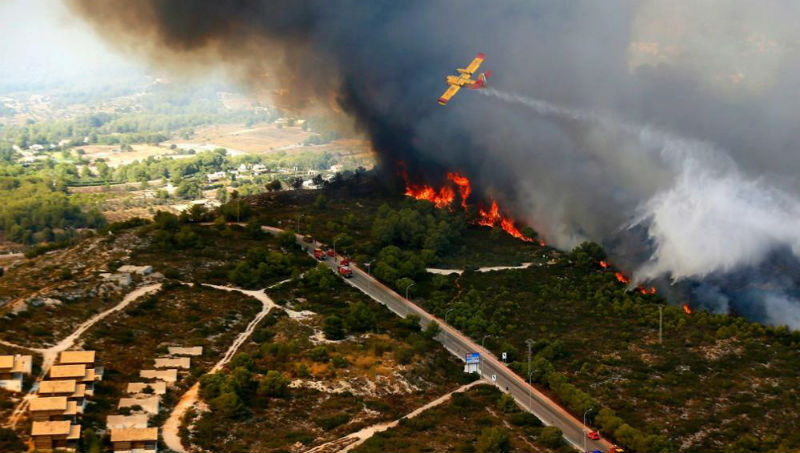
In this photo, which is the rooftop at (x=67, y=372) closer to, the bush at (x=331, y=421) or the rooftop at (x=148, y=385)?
the rooftop at (x=148, y=385)

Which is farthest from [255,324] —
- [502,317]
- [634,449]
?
[634,449]

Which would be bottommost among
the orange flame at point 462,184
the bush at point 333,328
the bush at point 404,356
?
the bush at point 404,356

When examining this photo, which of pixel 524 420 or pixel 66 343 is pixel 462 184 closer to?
pixel 524 420

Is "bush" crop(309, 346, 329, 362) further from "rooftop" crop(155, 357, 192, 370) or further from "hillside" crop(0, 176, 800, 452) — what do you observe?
"rooftop" crop(155, 357, 192, 370)

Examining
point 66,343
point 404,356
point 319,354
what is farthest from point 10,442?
point 404,356

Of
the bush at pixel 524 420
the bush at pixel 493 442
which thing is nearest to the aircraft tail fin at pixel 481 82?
the bush at pixel 524 420

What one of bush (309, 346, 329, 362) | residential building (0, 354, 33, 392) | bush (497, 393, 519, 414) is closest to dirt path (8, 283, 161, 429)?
residential building (0, 354, 33, 392)

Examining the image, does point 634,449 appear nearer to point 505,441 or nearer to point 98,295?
point 505,441
